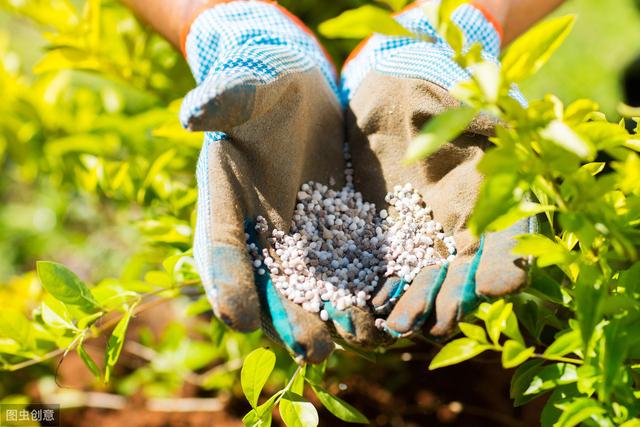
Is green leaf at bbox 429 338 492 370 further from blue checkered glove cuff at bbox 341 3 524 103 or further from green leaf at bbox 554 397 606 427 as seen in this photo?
blue checkered glove cuff at bbox 341 3 524 103

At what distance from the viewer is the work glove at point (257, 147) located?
944 mm

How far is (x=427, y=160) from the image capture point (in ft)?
3.92

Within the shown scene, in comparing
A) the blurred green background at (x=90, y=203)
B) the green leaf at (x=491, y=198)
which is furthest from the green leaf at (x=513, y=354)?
the blurred green background at (x=90, y=203)

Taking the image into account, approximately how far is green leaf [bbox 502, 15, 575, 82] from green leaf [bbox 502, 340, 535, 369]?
0.34m

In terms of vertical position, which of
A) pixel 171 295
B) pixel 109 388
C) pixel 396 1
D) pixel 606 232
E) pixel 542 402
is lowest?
pixel 109 388

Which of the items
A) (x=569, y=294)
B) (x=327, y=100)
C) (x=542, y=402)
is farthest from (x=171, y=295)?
(x=542, y=402)

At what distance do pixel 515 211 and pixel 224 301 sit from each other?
0.40m

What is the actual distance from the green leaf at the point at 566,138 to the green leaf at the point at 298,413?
530 mm

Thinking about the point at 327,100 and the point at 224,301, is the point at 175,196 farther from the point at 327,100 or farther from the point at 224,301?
the point at 224,301

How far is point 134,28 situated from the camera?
5.46ft

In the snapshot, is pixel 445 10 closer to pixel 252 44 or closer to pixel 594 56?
pixel 252 44

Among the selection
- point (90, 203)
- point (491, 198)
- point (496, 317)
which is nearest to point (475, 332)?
point (496, 317)

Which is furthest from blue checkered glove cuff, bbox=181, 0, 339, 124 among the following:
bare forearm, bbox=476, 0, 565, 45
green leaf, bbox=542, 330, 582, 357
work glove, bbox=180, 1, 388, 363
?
green leaf, bbox=542, 330, 582, 357

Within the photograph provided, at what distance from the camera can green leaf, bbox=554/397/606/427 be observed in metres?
0.83
